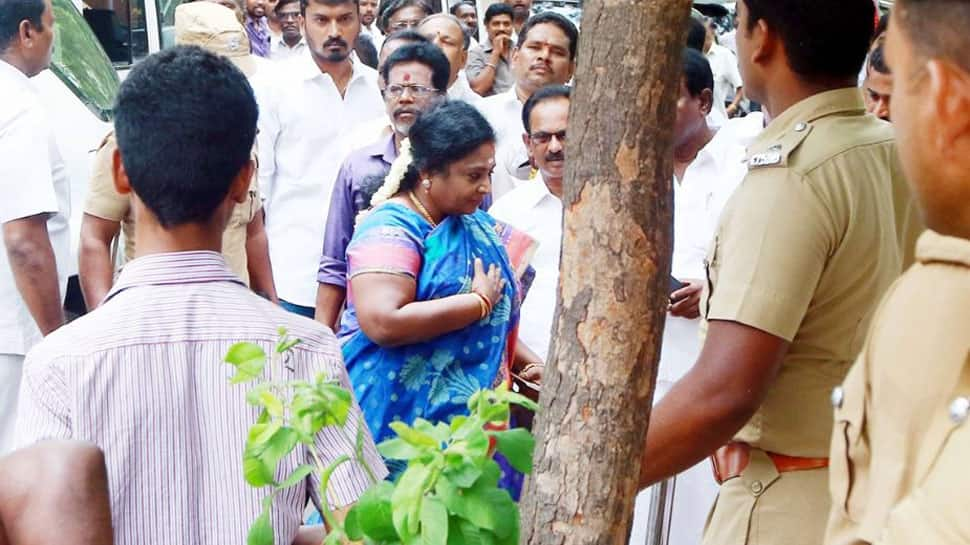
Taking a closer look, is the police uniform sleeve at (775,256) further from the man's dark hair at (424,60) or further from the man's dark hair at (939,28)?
the man's dark hair at (424,60)

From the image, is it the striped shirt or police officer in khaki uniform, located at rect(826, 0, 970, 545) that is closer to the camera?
police officer in khaki uniform, located at rect(826, 0, 970, 545)

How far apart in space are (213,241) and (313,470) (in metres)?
0.40

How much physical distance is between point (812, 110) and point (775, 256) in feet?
1.07

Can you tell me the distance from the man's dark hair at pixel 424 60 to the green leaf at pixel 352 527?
398cm

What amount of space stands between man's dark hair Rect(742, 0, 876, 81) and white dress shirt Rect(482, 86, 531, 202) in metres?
3.13

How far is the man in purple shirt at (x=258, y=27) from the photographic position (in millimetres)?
9750

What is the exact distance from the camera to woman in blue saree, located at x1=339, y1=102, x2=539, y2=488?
367 cm

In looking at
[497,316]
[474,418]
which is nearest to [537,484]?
[474,418]

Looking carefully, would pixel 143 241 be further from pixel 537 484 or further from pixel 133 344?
pixel 537 484

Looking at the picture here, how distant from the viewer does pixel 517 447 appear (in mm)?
1750

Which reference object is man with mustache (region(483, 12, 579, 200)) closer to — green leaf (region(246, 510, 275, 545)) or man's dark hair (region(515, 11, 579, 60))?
man's dark hair (region(515, 11, 579, 60))

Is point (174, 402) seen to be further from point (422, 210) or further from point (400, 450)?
point (422, 210)

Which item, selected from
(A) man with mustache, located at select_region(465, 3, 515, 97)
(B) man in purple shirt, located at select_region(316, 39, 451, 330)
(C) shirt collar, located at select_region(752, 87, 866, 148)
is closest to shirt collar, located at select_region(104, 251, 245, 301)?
(C) shirt collar, located at select_region(752, 87, 866, 148)

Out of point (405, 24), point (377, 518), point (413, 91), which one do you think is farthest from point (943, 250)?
point (405, 24)
